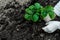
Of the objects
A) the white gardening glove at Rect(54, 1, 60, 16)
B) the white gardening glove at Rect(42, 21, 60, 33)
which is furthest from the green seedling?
the white gardening glove at Rect(54, 1, 60, 16)

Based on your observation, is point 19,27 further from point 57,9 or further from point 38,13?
point 57,9

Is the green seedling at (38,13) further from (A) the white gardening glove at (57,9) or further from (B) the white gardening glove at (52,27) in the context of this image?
(A) the white gardening glove at (57,9)

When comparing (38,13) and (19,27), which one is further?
(19,27)

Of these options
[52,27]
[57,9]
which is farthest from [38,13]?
[57,9]

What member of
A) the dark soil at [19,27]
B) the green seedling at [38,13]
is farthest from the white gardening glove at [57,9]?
the green seedling at [38,13]

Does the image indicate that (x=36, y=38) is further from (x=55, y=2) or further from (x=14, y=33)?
(x=55, y=2)

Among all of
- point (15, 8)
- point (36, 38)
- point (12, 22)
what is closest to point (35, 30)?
point (36, 38)

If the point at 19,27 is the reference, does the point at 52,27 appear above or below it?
below

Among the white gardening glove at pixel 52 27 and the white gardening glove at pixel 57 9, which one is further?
the white gardening glove at pixel 57 9

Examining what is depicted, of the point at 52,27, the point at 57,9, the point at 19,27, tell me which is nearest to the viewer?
the point at 52,27
